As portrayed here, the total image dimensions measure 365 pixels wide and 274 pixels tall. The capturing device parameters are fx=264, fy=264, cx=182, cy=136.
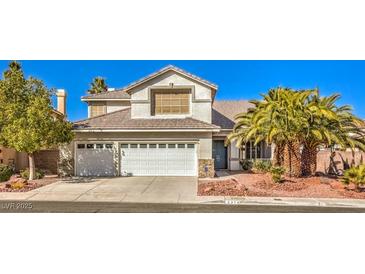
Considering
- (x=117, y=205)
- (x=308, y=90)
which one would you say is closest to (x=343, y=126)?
(x=308, y=90)

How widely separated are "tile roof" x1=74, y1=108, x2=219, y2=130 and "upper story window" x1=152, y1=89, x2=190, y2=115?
75cm

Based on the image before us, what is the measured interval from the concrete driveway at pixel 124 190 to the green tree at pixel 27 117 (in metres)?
2.60

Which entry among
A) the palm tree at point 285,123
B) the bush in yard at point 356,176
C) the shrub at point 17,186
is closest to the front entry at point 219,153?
the palm tree at point 285,123

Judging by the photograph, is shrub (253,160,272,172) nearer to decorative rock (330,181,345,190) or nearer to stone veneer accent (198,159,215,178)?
stone veneer accent (198,159,215,178)

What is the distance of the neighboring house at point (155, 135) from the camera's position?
17.2 metres

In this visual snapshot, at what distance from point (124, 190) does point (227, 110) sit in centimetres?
1625

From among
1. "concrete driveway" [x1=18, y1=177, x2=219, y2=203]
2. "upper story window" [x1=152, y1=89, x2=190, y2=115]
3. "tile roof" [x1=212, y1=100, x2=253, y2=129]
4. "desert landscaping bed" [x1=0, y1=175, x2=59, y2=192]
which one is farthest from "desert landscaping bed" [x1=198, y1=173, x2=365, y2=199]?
"tile roof" [x1=212, y1=100, x2=253, y2=129]

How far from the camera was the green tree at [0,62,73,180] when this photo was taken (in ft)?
46.1

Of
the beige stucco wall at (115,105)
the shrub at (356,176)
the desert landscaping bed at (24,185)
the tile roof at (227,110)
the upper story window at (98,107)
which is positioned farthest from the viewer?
the upper story window at (98,107)

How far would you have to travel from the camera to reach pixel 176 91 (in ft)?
61.4

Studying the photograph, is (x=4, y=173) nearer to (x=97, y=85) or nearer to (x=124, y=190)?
(x=124, y=190)

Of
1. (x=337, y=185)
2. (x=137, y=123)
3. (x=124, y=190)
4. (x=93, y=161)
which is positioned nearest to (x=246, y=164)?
(x=337, y=185)

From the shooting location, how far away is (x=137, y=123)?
699 inches

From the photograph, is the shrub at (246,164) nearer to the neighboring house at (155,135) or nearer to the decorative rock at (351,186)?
the neighboring house at (155,135)
